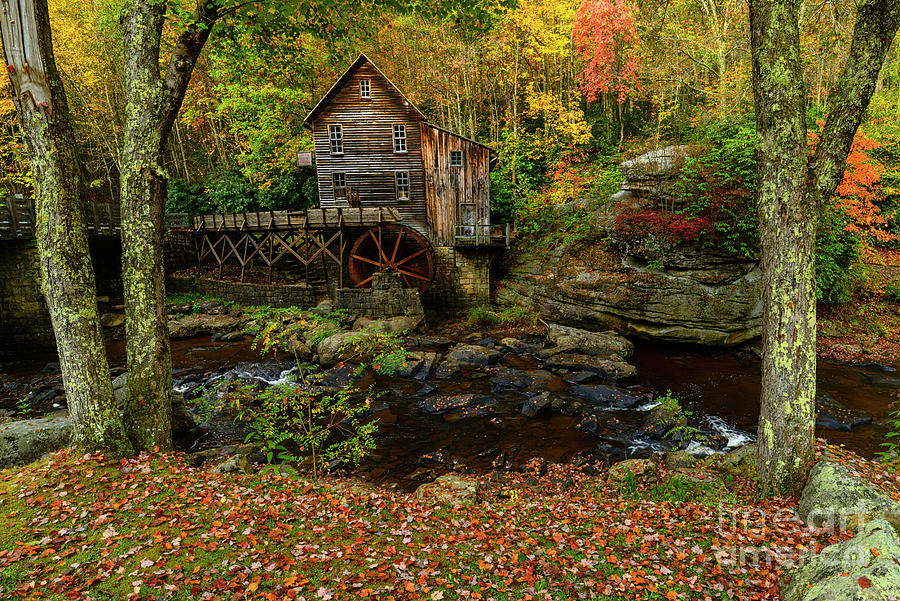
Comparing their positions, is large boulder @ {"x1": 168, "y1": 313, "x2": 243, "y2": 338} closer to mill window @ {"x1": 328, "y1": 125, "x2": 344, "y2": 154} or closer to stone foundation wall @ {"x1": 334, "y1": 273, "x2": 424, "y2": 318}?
stone foundation wall @ {"x1": 334, "y1": 273, "x2": 424, "y2": 318}

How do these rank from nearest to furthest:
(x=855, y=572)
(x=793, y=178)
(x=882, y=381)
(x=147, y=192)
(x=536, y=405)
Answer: (x=855, y=572)
(x=793, y=178)
(x=147, y=192)
(x=536, y=405)
(x=882, y=381)

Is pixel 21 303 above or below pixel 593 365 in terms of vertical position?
above

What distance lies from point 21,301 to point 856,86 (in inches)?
931

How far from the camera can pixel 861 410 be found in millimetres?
9516

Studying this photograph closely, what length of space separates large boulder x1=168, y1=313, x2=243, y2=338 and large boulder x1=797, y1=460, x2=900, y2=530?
1796 centimetres

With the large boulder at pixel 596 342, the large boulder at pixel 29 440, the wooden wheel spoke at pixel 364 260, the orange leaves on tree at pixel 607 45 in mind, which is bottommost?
the large boulder at pixel 596 342

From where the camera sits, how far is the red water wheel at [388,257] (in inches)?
714

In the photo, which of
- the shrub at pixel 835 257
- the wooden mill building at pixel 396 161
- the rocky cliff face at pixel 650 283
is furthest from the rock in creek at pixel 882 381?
the wooden mill building at pixel 396 161

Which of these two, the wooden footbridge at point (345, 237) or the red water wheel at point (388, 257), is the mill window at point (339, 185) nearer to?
the wooden footbridge at point (345, 237)

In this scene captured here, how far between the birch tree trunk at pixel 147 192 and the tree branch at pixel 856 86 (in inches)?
289

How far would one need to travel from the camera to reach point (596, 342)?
13.5 metres

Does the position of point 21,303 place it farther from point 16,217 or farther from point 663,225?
point 663,225

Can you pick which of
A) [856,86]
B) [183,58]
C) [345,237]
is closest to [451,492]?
[856,86]

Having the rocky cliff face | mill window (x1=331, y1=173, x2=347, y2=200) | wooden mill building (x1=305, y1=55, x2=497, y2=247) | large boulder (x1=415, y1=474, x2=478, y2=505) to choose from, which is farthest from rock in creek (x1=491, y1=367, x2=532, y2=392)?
mill window (x1=331, y1=173, x2=347, y2=200)
